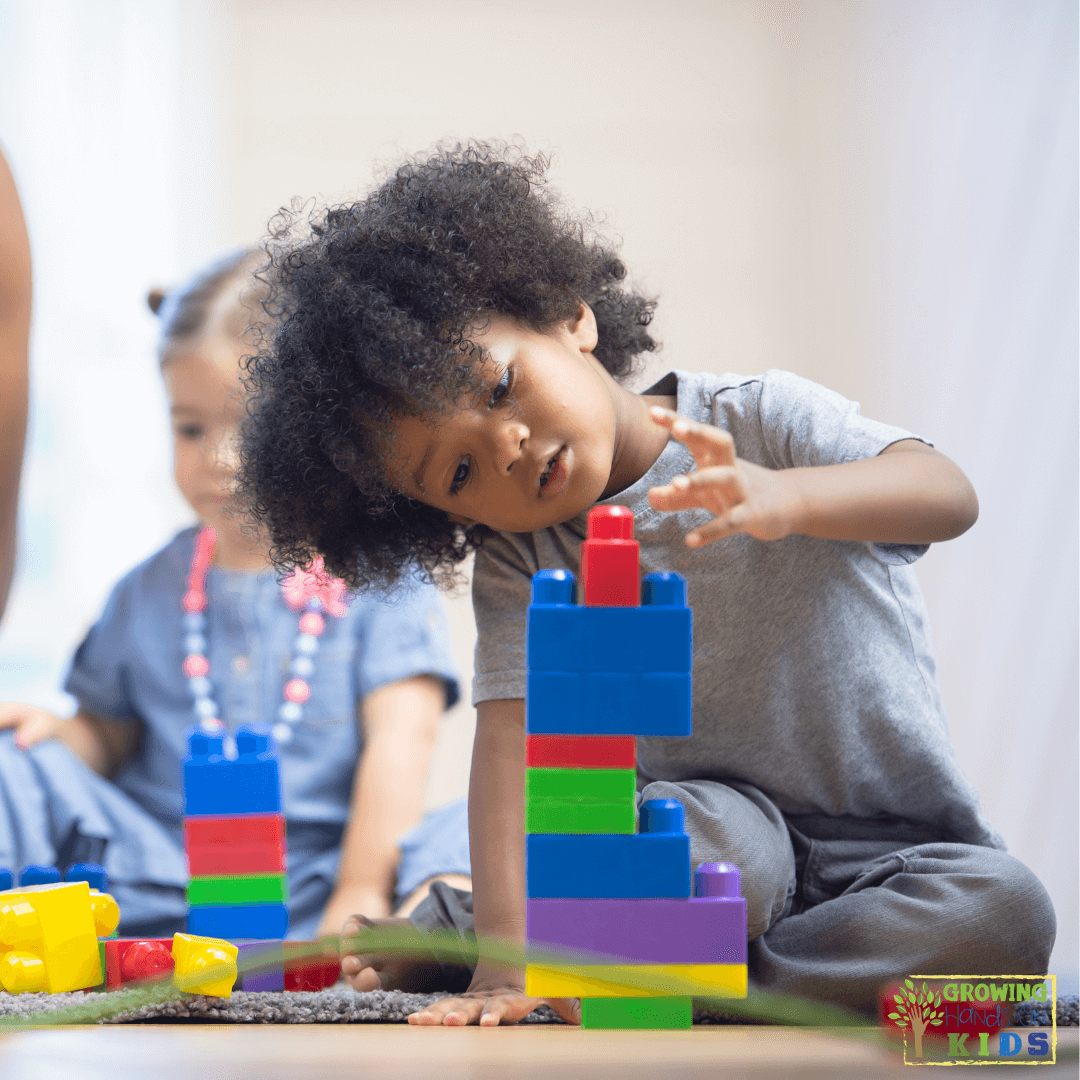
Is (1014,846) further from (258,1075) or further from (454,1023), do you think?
(258,1075)

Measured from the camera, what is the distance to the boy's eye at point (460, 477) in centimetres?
68

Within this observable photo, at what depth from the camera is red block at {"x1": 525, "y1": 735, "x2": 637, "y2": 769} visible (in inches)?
19.5

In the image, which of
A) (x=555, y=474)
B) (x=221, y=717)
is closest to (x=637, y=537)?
(x=555, y=474)

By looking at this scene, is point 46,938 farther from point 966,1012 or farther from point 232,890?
point 966,1012

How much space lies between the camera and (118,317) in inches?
61.6

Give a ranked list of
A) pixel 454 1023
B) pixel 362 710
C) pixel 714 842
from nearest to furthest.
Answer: pixel 454 1023
pixel 714 842
pixel 362 710

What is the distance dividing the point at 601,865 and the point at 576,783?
0.12 ft

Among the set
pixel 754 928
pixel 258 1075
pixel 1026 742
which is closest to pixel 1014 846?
pixel 1026 742

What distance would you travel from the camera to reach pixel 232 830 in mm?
734

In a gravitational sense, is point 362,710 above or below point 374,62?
below

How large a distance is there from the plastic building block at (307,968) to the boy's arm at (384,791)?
252 millimetres

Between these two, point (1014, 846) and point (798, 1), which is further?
point (798, 1)

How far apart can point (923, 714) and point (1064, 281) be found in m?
0.67

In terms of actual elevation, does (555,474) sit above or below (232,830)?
above
